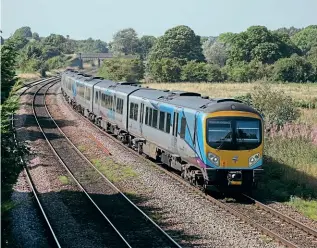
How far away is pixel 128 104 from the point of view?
23.8 m

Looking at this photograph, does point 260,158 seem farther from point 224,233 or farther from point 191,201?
point 224,233

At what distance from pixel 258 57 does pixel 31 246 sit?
272ft

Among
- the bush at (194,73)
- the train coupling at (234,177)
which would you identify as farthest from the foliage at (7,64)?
the bush at (194,73)

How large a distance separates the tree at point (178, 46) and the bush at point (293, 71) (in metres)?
30.3

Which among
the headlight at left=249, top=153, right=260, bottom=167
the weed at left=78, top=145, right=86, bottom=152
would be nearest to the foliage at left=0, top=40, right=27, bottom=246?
the headlight at left=249, top=153, right=260, bottom=167

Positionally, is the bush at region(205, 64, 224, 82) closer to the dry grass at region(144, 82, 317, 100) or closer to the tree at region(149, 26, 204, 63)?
the dry grass at region(144, 82, 317, 100)

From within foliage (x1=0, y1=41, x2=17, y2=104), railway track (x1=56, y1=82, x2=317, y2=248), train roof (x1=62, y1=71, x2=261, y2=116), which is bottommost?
railway track (x1=56, y1=82, x2=317, y2=248)

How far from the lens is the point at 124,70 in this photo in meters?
75.3

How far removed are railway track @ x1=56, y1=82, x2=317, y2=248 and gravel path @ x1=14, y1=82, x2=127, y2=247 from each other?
3.28 metres

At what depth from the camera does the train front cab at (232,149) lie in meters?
14.8

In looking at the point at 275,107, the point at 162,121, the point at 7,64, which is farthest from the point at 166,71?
the point at 7,64

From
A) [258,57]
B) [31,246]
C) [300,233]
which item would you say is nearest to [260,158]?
[300,233]

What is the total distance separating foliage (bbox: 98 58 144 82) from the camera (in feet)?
243

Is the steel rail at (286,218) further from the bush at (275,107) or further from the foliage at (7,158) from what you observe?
the bush at (275,107)
